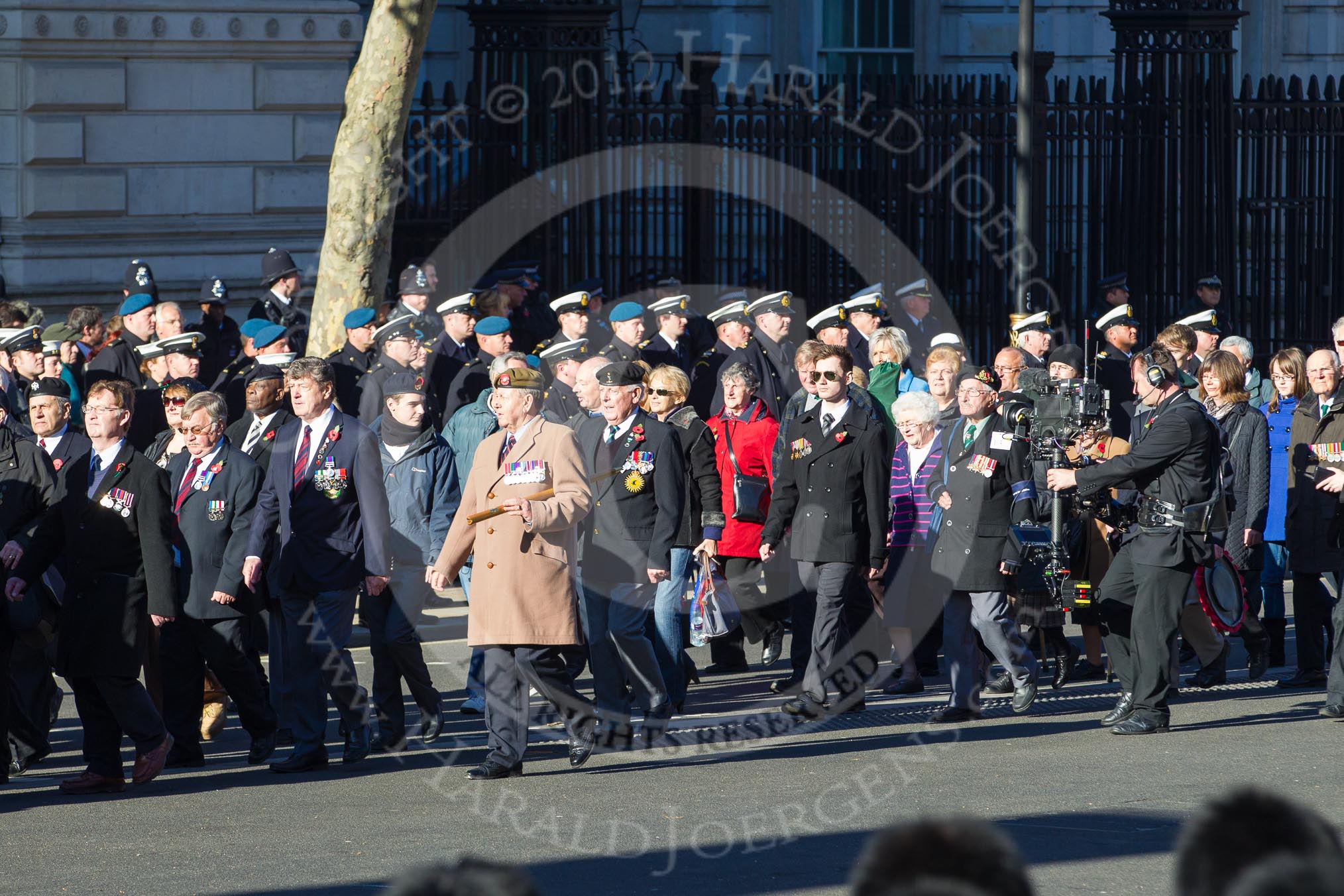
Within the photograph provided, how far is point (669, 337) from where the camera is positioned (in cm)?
1370

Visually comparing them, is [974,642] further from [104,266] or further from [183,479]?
[104,266]

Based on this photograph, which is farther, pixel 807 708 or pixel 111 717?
pixel 807 708

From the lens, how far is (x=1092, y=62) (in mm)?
25906

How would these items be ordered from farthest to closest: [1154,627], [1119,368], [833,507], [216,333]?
[216,333] → [1119,368] → [833,507] → [1154,627]

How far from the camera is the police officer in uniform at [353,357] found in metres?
11.9

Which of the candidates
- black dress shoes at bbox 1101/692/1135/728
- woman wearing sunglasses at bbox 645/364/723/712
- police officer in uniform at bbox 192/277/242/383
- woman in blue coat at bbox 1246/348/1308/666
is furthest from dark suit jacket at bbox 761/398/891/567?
police officer in uniform at bbox 192/277/242/383

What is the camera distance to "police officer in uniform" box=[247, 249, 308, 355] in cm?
1458

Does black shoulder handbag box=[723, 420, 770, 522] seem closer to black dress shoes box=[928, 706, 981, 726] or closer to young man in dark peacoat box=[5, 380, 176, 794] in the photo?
black dress shoes box=[928, 706, 981, 726]

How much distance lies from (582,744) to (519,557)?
36.6 inches

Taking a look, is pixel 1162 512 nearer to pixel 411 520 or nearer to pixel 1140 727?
pixel 1140 727

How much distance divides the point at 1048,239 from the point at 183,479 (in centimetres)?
1195

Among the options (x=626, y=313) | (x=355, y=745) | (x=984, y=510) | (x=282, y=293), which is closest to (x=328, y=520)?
(x=355, y=745)

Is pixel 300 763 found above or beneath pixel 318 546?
beneath

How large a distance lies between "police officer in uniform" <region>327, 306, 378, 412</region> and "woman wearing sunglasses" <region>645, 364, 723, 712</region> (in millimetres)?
2610
